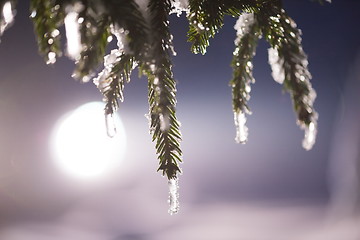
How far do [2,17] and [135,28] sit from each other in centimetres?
40

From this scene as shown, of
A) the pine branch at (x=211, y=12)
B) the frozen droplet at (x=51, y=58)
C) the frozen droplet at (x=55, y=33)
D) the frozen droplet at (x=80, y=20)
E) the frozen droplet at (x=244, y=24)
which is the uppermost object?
the pine branch at (x=211, y=12)

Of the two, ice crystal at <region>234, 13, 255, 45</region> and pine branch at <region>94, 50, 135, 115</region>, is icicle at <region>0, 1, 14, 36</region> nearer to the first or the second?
pine branch at <region>94, 50, 135, 115</region>

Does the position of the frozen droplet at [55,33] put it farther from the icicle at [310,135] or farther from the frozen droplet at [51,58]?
the icicle at [310,135]

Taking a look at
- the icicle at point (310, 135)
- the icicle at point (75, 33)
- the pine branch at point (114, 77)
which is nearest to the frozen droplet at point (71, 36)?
the icicle at point (75, 33)

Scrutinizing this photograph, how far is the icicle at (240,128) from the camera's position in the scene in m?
1.45

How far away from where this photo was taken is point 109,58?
1.67 meters

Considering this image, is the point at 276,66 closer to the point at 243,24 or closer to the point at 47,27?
the point at 243,24

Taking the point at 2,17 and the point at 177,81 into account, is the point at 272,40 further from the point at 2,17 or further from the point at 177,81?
the point at 2,17

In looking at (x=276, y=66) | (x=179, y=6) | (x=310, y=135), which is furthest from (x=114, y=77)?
(x=310, y=135)

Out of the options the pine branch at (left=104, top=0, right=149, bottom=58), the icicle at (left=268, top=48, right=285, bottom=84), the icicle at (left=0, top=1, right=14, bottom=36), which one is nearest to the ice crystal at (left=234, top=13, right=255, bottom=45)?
the icicle at (left=268, top=48, right=285, bottom=84)

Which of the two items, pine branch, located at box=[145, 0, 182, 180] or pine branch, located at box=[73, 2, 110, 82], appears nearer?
pine branch, located at box=[73, 2, 110, 82]

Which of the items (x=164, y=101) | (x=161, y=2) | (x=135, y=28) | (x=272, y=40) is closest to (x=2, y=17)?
(x=135, y=28)

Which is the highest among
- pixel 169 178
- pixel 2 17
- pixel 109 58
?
pixel 109 58

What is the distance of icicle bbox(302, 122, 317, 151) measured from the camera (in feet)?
3.86
